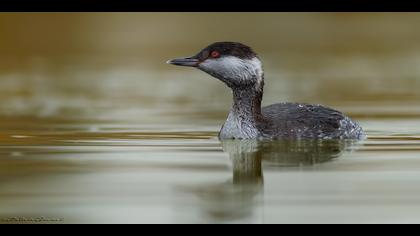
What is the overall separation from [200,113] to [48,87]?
22.4ft

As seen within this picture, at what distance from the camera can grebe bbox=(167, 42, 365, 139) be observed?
15.3m

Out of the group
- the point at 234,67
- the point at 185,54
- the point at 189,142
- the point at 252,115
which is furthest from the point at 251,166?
the point at 185,54

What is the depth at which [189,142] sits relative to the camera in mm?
14852

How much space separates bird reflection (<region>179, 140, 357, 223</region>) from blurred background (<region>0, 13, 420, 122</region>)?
437 cm

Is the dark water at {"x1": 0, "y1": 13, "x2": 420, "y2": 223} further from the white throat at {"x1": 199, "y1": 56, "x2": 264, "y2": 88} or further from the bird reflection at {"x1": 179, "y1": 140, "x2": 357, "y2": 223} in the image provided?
the white throat at {"x1": 199, "y1": 56, "x2": 264, "y2": 88}

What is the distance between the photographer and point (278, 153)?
45.2 ft

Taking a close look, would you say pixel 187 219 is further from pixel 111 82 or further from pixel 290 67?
pixel 290 67

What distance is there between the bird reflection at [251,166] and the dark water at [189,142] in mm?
21

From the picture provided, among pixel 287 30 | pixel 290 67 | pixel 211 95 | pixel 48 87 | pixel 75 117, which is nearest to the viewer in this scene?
pixel 75 117

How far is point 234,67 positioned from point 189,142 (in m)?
1.20

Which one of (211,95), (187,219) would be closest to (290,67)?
(211,95)

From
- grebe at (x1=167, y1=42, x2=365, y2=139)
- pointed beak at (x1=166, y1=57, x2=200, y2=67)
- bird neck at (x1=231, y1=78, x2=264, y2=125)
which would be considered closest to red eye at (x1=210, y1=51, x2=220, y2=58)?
grebe at (x1=167, y1=42, x2=365, y2=139)

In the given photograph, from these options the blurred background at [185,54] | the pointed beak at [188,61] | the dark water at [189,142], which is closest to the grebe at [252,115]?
the pointed beak at [188,61]

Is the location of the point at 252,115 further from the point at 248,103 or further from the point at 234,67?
the point at 234,67
